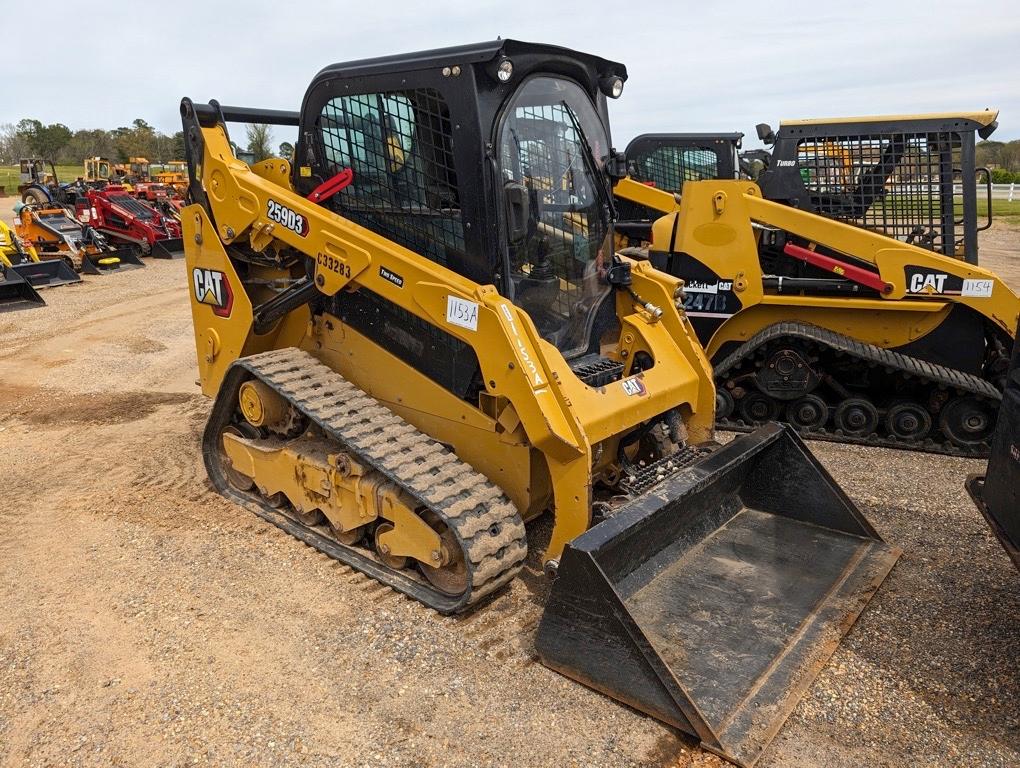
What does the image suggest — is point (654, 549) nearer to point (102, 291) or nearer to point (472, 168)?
point (472, 168)

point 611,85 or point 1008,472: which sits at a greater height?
point 611,85

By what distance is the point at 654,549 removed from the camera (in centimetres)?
379

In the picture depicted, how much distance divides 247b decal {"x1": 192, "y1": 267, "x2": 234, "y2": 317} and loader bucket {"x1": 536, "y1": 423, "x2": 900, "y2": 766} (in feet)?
9.34

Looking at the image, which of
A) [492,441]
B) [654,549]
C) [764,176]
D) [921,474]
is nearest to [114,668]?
[492,441]

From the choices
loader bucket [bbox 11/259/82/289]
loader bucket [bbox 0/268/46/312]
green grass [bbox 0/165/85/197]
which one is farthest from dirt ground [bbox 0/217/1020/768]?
green grass [bbox 0/165/85/197]

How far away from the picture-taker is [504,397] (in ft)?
12.1

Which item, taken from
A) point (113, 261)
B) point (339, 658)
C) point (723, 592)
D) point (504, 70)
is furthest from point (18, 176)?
point (723, 592)

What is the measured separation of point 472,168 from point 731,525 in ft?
7.44

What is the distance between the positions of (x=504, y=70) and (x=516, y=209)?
61cm

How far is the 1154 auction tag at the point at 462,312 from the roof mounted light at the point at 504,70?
100 cm

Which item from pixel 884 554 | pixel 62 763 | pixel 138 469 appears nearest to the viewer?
pixel 62 763

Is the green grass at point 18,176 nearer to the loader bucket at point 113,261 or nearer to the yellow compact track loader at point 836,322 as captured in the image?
the loader bucket at point 113,261

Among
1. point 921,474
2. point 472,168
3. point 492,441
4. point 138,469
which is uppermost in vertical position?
point 472,168

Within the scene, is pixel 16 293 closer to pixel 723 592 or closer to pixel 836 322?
pixel 836 322
